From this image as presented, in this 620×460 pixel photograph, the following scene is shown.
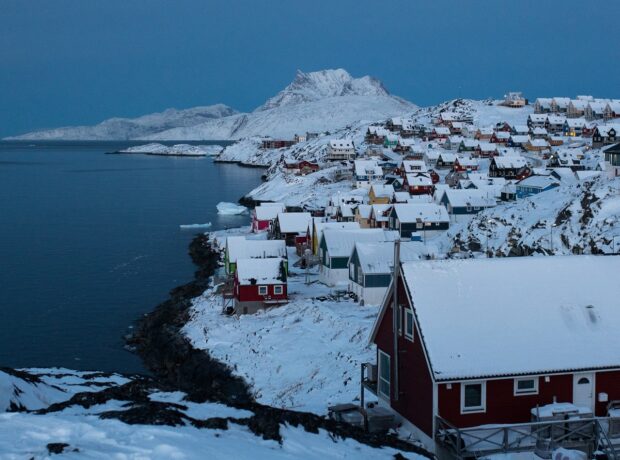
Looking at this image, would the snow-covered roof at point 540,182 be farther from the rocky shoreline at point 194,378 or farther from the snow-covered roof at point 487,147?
the snow-covered roof at point 487,147

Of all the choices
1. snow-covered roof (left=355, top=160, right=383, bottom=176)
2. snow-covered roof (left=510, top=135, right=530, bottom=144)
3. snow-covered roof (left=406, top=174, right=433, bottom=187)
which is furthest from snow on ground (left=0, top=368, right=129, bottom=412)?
snow-covered roof (left=510, top=135, right=530, bottom=144)

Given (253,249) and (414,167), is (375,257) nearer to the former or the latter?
(253,249)

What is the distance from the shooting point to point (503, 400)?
15.9 m

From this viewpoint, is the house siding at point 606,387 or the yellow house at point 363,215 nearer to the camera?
the house siding at point 606,387

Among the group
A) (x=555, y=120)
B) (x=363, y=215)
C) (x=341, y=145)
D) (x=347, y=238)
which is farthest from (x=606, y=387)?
(x=555, y=120)

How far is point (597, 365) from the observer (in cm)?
1617

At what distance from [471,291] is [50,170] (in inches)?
7370

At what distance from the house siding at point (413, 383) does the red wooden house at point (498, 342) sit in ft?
0.08

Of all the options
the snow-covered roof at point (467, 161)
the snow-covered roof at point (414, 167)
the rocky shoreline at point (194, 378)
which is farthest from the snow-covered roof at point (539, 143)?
the rocky shoreline at point (194, 378)

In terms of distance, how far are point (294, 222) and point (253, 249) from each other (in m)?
13.8

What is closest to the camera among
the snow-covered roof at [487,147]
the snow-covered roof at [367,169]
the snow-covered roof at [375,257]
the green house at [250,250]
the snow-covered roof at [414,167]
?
the snow-covered roof at [375,257]

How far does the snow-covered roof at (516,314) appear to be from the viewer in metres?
15.9

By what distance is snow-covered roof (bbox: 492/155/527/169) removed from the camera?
87.6 metres

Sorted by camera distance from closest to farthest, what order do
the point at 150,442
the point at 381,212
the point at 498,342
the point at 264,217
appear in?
the point at 150,442
the point at 498,342
the point at 381,212
the point at 264,217
